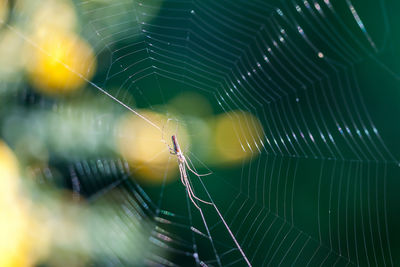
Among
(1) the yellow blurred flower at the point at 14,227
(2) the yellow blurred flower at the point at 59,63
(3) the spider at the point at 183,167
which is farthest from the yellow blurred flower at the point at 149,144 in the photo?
(1) the yellow blurred flower at the point at 14,227

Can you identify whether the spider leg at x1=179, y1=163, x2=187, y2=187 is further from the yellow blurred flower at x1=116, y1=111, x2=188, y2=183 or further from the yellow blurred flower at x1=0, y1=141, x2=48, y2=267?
the yellow blurred flower at x1=0, y1=141, x2=48, y2=267

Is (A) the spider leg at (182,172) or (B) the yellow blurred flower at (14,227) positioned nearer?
(B) the yellow blurred flower at (14,227)

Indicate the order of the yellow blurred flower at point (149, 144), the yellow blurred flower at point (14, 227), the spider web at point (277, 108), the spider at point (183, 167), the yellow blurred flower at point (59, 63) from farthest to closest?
the yellow blurred flower at point (149, 144) < the spider at point (183, 167) < the spider web at point (277, 108) < the yellow blurred flower at point (59, 63) < the yellow blurred flower at point (14, 227)

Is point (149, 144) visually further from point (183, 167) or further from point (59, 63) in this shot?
point (59, 63)

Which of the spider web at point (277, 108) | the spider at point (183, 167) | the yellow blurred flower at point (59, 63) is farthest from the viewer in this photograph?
the spider at point (183, 167)

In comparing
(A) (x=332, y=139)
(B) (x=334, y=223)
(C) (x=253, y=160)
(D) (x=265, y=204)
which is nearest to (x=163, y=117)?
(C) (x=253, y=160)

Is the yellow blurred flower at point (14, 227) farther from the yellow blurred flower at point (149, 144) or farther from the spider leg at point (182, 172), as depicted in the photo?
the spider leg at point (182, 172)

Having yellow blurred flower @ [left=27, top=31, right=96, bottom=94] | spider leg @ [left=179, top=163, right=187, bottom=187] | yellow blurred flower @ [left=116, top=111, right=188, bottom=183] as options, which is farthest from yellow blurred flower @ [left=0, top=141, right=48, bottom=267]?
spider leg @ [left=179, top=163, right=187, bottom=187]
